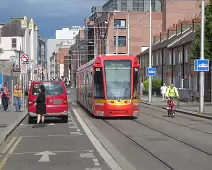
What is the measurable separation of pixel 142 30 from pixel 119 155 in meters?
82.5

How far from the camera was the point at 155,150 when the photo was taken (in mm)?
12289

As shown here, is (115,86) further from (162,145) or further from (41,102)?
(162,145)

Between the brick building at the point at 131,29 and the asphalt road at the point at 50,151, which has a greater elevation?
the brick building at the point at 131,29

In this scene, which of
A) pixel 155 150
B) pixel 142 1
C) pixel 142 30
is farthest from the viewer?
pixel 142 1

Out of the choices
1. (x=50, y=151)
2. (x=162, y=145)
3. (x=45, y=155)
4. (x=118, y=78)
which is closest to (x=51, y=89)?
(x=118, y=78)

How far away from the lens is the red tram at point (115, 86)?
2257 cm

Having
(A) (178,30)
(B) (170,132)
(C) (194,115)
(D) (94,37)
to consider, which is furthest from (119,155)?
(D) (94,37)

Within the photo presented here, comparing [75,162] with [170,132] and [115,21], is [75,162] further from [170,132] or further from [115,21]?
[115,21]

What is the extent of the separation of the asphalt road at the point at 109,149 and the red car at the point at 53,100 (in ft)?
7.30

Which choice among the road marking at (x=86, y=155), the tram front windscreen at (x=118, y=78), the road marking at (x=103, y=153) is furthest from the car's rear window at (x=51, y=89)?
the road marking at (x=86, y=155)

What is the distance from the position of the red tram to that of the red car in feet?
7.89

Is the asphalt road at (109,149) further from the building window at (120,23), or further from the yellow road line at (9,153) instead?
the building window at (120,23)

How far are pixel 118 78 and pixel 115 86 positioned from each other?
0.44 metres

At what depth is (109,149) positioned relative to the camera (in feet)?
40.6
